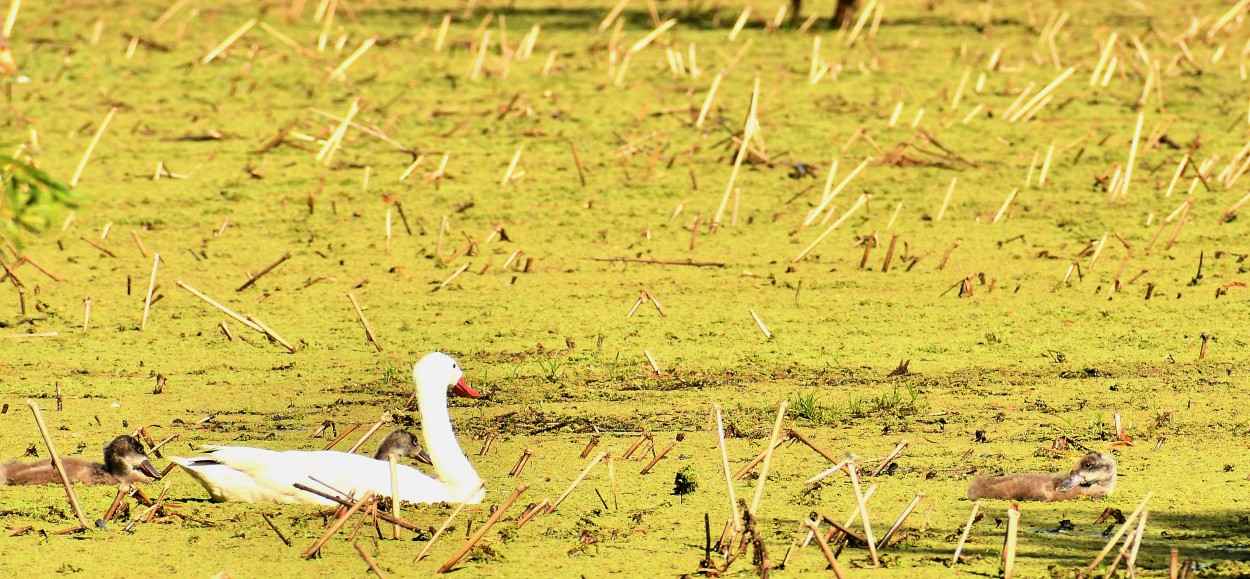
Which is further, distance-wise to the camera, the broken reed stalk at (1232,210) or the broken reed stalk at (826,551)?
the broken reed stalk at (1232,210)

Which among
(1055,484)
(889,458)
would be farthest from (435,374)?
(1055,484)

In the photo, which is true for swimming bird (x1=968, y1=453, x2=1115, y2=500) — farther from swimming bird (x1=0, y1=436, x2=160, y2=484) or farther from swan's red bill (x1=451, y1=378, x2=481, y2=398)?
swimming bird (x1=0, y1=436, x2=160, y2=484)

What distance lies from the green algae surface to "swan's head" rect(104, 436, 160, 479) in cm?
16

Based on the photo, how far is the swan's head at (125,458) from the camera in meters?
5.36

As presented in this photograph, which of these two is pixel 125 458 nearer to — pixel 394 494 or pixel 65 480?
pixel 65 480

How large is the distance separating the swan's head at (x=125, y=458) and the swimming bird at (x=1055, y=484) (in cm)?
255

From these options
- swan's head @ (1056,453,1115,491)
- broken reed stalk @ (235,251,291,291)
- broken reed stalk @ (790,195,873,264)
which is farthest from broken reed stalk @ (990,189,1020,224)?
swan's head @ (1056,453,1115,491)

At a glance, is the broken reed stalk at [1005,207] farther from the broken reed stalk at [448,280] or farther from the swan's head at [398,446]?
the swan's head at [398,446]

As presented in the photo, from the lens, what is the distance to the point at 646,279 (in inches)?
332

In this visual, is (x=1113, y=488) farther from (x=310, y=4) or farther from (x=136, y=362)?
(x=310, y=4)

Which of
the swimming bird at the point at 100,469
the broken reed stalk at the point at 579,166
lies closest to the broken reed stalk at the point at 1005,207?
the broken reed stalk at the point at 579,166

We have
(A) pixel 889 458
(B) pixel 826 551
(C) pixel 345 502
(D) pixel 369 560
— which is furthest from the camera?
(A) pixel 889 458

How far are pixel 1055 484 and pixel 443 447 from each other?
6.10 ft

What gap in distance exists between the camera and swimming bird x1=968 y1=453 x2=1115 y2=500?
505 centimetres
